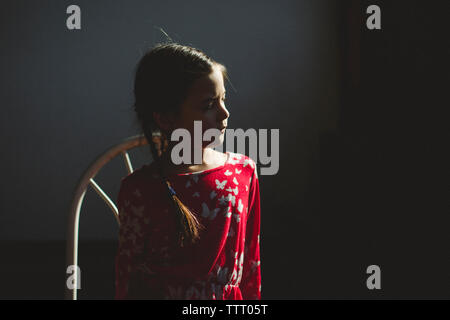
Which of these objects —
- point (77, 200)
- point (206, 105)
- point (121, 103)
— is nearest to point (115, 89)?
point (121, 103)

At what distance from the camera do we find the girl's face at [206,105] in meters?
0.55

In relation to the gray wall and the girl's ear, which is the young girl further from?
the gray wall

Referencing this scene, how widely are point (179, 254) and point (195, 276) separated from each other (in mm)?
38

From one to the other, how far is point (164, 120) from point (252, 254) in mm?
244

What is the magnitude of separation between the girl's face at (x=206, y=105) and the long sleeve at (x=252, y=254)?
0.13 meters

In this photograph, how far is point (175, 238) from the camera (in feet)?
1.87

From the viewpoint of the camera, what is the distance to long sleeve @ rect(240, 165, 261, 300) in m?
0.62

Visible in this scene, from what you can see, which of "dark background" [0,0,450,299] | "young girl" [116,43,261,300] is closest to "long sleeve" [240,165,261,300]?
"young girl" [116,43,261,300]

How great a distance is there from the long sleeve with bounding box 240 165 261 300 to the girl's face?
135 mm

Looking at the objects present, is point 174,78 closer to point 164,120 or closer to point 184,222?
point 164,120
